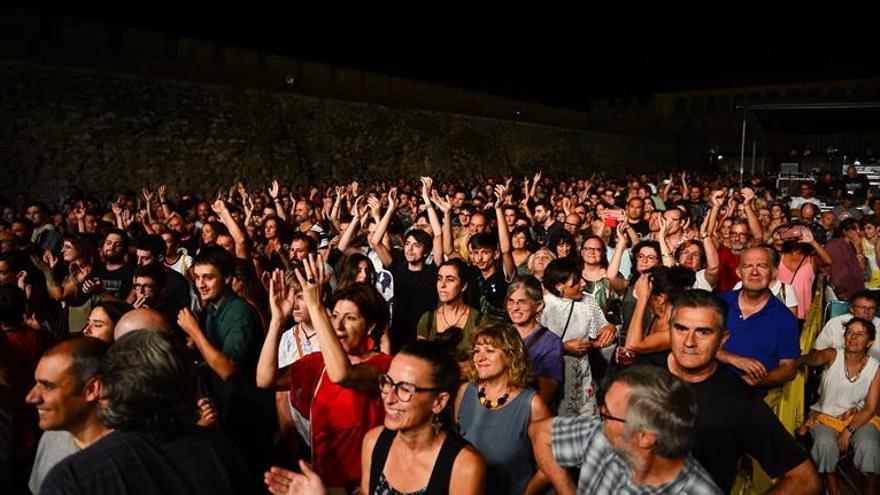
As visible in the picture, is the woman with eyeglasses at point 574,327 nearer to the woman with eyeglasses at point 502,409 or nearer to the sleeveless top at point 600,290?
the sleeveless top at point 600,290

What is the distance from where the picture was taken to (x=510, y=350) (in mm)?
2846

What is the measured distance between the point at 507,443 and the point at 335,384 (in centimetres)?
79

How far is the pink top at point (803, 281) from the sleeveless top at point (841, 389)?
0.85m

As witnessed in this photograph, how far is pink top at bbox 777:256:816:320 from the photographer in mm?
5220

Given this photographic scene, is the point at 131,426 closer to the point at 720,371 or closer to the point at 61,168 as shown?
the point at 720,371

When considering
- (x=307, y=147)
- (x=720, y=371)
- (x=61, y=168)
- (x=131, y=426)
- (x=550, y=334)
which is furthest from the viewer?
(x=307, y=147)

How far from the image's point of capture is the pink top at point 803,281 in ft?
17.1

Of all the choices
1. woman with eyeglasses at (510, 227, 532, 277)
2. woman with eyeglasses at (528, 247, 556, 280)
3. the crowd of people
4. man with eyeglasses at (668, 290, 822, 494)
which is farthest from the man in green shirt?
woman with eyeglasses at (510, 227, 532, 277)

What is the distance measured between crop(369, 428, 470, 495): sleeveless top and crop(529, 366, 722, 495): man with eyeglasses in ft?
1.44

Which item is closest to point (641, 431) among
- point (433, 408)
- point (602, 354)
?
point (433, 408)

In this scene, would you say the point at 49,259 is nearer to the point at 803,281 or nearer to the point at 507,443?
the point at 507,443

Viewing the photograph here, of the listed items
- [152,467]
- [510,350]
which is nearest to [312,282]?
[510,350]

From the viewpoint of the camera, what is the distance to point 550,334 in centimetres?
358

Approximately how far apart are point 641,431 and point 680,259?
392cm
